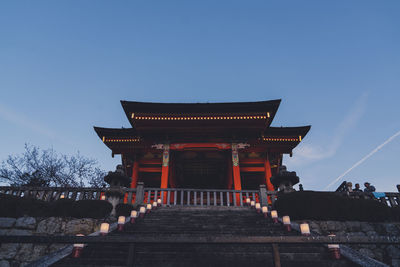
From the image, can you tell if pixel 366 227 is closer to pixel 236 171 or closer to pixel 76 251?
pixel 236 171

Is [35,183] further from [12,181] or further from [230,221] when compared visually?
[230,221]

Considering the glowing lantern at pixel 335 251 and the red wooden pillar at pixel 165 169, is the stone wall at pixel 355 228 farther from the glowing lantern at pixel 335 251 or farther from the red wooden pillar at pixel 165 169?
the red wooden pillar at pixel 165 169

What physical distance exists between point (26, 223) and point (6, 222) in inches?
24.7

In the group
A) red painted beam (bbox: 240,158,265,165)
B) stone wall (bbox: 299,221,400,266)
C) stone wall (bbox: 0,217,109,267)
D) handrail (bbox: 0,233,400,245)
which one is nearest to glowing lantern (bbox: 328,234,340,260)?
stone wall (bbox: 299,221,400,266)

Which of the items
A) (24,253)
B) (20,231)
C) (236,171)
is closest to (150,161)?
(236,171)

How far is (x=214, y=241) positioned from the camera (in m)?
1.80

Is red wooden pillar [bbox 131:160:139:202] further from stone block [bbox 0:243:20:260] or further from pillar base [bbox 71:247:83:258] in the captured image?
pillar base [bbox 71:247:83:258]

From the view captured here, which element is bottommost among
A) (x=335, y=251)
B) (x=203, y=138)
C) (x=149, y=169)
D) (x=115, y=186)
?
(x=335, y=251)

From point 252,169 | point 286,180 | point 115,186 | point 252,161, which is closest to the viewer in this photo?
point 115,186

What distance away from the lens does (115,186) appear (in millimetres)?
8836

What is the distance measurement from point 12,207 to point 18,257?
5.85 feet

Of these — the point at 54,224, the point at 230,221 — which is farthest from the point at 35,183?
the point at 230,221

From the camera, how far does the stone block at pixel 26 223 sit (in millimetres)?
7000

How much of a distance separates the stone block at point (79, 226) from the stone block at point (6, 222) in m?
1.81
